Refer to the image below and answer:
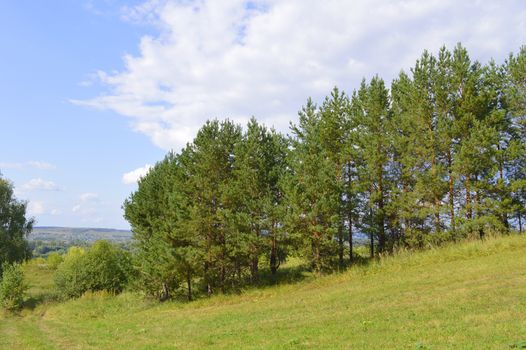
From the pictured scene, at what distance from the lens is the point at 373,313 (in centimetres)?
1512

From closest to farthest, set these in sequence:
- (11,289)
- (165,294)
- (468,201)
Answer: (468,201), (165,294), (11,289)

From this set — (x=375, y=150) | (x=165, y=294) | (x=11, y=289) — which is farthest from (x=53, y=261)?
(x=375, y=150)

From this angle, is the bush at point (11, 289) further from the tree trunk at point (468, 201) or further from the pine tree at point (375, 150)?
the tree trunk at point (468, 201)

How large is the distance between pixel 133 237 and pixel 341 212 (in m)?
21.6

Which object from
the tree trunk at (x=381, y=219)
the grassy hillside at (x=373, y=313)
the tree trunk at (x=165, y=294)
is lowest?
the tree trunk at (x=165, y=294)

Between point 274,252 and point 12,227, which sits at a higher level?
point 12,227

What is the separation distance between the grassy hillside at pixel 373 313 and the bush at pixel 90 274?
12.7 m

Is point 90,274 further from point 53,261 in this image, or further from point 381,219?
point 53,261

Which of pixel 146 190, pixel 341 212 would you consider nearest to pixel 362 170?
pixel 341 212

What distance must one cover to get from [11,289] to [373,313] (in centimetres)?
3646

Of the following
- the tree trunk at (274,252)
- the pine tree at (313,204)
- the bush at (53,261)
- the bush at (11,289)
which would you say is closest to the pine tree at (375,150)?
the pine tree at (313,204)

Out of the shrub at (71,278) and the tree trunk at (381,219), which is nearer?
the tree trunk at (381,219)

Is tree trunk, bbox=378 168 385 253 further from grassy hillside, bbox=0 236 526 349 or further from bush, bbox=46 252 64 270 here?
bush, bbox=46 252 64 270

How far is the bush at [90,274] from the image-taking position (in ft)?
141
